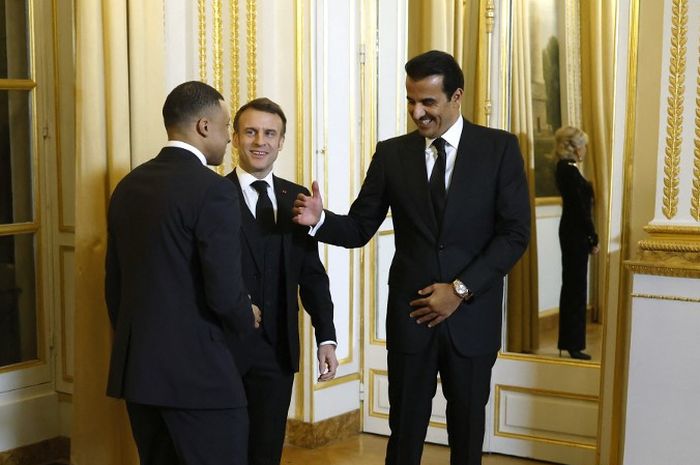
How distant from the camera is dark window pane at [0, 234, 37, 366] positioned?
391 cm

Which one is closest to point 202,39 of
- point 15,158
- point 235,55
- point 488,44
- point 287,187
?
point 235,55

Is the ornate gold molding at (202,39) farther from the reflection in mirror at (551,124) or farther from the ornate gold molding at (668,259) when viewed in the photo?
the ornate gold molding at (668,259)

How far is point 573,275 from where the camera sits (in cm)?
407

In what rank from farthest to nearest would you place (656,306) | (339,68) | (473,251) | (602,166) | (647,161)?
(339,68) < (602,166) < (647,161) < (656,306) < (473,251)

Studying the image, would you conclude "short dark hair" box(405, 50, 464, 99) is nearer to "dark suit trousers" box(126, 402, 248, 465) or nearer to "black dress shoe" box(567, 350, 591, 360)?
"dark suit trousers" box(126, 402, 248, 465)

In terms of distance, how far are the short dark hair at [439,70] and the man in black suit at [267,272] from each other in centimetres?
43

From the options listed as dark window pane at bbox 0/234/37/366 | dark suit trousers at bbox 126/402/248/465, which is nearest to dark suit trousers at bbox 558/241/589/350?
dark suit trousers at bbox 126/402/248/465

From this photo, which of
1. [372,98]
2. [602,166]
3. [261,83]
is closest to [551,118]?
[602,166]

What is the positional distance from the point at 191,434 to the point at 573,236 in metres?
2.23

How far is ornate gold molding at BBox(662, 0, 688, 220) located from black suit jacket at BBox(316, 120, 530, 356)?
866mm

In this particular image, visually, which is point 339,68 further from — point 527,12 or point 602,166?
point 602,166

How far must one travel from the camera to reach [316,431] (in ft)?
14.3

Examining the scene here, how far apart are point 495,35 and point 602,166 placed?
0.76 m

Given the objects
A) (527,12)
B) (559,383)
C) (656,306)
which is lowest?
(559,383)
